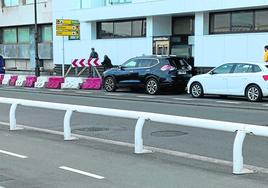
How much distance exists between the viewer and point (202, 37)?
2748 cm

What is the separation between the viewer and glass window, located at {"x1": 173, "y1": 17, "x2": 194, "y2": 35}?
3055cm

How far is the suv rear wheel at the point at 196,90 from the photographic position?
2090 cm

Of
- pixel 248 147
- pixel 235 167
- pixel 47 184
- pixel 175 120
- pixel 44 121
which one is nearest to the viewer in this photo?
pixel 47 184

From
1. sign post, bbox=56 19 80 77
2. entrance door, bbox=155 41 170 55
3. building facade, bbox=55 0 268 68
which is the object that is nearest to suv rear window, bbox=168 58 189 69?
building facade, bbox=55 0 268 68

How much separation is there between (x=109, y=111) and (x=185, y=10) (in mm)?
19087

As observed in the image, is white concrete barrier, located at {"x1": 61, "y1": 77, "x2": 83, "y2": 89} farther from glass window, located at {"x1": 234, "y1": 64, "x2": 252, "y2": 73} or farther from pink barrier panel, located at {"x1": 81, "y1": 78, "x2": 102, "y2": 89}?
glass window, located at {"x1": 234, "y1": 64, "x2": 252, "y2": 73}

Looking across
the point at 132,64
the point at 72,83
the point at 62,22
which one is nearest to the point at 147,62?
the point at 132,64

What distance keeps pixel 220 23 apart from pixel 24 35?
22684mm

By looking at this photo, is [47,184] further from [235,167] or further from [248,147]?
[248,147]

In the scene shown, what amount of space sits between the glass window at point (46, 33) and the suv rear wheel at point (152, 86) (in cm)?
2127

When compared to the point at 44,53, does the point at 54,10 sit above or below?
above

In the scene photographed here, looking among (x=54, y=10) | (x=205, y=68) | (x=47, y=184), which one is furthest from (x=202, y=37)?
(x=47, y=184)

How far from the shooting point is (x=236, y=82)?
19.5m

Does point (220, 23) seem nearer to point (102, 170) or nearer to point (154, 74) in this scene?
point (154, 74)
